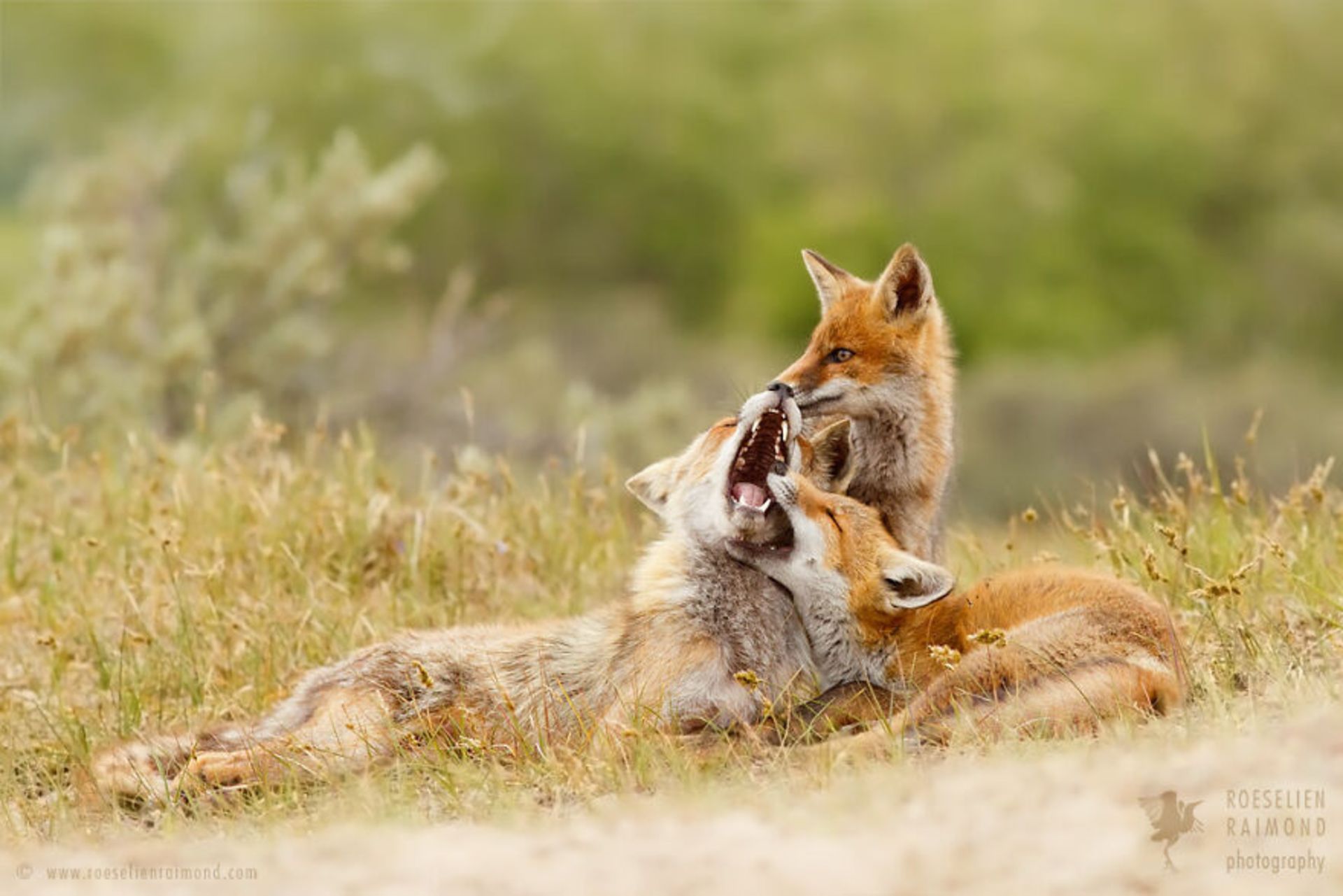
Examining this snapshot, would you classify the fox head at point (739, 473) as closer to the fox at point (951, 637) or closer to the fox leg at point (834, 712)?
the fox at point (951, 637)

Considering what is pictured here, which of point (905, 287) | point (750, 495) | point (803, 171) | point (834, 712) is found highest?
point (803, 171)

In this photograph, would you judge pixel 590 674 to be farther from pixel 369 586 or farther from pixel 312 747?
pixel 369 586

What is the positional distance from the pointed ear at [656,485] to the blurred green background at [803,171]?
40.2 ft

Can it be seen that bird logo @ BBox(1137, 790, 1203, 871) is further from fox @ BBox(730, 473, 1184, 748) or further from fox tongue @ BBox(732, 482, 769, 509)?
fox tongue @ BBox(732, 482, 769, 509)

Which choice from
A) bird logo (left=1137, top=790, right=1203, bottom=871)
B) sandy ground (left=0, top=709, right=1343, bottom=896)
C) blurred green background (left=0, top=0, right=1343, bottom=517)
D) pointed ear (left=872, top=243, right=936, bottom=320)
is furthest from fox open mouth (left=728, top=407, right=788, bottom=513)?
blurred green background (left=0, top=0, right=1343, bottom=517)

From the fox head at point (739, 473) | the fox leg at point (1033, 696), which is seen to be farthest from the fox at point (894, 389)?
the fox leg at point (1033, 696)

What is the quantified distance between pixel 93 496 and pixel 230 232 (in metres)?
8.91

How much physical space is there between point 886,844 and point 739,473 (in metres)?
2.17

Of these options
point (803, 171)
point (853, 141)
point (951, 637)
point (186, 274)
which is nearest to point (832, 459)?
point (951, 637)

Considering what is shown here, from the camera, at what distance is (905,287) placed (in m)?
6.57

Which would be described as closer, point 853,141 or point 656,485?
point 656,485

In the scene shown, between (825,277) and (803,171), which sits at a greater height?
(803,171)

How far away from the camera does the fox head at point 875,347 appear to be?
629 centimetres

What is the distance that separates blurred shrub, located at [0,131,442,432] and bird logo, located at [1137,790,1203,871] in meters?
9.34
